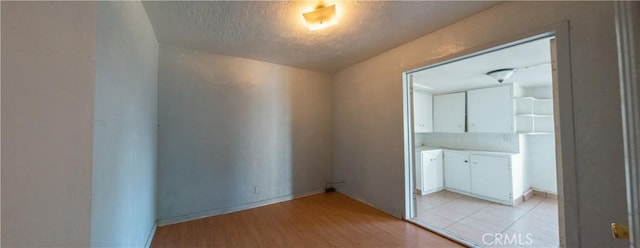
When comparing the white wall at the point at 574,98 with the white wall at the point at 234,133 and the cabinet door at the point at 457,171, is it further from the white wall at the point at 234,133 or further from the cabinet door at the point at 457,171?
the cabinet door at the point at 457,171

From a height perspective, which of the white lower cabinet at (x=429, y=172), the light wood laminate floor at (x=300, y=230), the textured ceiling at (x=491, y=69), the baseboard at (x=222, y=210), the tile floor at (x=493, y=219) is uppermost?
the textured ceiling at (x=491, y=69)

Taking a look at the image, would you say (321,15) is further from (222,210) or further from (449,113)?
(449,113)

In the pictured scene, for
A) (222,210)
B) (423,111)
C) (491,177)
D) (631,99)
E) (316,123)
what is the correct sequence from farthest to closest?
(423,111) → (316,123) → (491,177) → (222,210) → (631,99)

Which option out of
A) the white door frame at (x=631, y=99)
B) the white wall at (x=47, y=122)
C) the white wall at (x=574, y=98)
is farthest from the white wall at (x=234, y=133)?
the white door frame at (x=631, y=99)

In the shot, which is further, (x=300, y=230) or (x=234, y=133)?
(x=234, y=133)

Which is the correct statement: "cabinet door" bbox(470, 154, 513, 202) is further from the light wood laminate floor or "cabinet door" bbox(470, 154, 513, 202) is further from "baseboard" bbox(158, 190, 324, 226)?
"baseboard" bbox(158, 190, 324, 226)

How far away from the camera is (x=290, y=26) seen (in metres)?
2.28

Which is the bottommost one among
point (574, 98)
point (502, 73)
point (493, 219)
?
point (493, 219)

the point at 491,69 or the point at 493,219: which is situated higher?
the point at 491,69

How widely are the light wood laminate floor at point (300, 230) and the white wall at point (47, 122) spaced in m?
1.52

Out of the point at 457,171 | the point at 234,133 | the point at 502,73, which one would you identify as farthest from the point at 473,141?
the point at 234,133

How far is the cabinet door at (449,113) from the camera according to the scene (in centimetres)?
459

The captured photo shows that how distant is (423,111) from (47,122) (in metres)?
A: 5.32

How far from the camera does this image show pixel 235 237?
241cm
